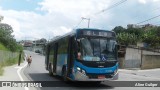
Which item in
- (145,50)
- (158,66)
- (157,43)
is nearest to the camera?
(158,66)

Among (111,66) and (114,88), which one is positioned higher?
(111,66)

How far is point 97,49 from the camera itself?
58.3 feet

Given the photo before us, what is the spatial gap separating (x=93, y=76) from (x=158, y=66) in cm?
4001

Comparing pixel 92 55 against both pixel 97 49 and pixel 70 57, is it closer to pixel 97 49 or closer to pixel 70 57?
pixel 97 49

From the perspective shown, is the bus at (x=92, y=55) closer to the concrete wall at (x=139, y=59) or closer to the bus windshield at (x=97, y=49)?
the bus windshield at (x=97, y=49)

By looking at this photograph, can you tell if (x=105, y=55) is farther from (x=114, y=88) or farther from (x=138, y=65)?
(x=138, y=65)

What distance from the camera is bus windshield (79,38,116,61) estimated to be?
17.7 meters

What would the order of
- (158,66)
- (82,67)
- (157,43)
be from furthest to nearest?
(157,43), (158,66), (82,67)

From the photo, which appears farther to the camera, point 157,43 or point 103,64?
point 157,43

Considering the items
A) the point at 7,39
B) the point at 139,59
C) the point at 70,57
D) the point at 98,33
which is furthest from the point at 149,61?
the point at 98,33

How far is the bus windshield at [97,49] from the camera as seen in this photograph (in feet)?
58.0

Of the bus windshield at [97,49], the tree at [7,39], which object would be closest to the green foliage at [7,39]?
the tree at [7,39]

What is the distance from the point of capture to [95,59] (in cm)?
1773

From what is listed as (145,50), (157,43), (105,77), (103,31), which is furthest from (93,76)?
(157,43)
